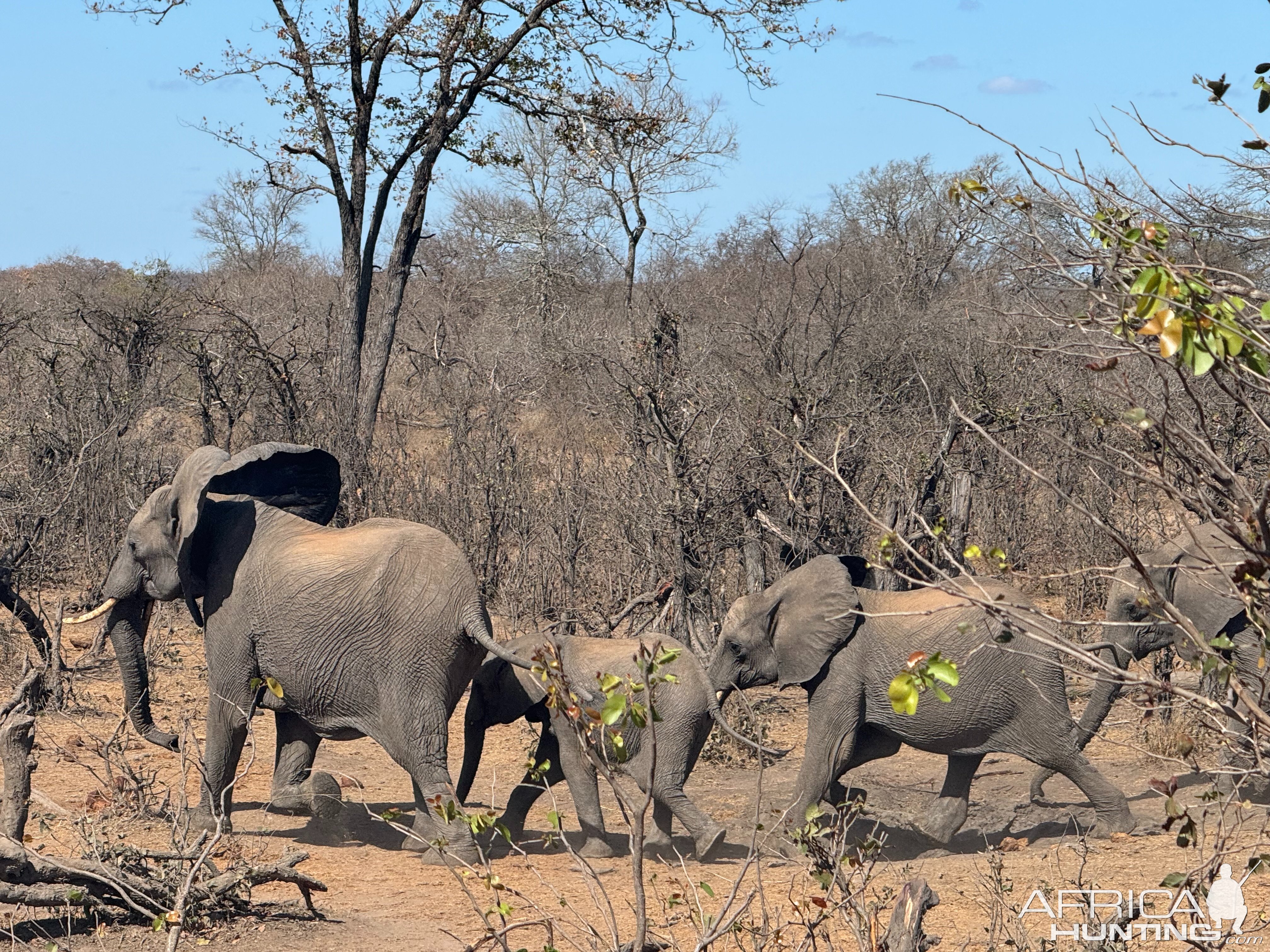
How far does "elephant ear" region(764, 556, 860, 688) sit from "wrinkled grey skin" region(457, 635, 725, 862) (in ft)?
1.61

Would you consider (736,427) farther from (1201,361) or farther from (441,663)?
(1201,361)

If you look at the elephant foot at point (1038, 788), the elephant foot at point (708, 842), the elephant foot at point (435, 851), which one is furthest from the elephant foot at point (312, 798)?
the elephant foot at point (1038, 788)

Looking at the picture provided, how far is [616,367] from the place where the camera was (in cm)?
1452

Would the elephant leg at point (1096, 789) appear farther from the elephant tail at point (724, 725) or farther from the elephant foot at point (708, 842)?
the elephant foot at point (708, 842)

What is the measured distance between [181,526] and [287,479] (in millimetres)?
673

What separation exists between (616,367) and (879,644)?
762 centimetres

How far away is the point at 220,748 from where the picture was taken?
22.9ft

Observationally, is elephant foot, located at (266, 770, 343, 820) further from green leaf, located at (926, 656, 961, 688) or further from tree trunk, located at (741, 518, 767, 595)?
green leaf, located at (926, 656, 961, 688)

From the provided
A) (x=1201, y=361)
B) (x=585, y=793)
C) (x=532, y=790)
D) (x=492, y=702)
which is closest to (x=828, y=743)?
(x=585, y=793)

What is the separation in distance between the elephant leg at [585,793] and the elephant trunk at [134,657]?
2.10 metres

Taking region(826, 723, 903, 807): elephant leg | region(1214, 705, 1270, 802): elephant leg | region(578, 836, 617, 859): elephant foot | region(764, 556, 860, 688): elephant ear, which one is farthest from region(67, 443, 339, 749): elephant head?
region(1214, 705, 1270, 802): elephant leg

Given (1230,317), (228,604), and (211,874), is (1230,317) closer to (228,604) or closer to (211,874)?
(211,874)

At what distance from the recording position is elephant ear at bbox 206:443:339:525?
725cm

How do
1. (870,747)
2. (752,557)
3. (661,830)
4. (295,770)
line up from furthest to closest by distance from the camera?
(752,557), (295,770), (870,747), (661,830)
